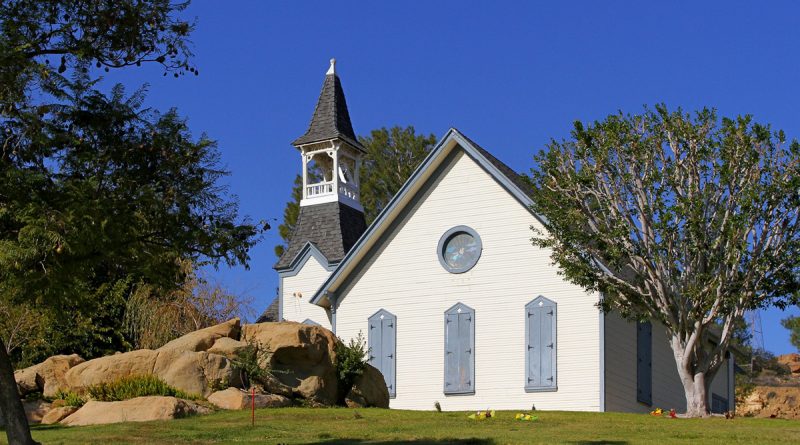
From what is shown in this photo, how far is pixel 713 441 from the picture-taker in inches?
766

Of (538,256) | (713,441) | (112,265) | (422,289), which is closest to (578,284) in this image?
(538,256)

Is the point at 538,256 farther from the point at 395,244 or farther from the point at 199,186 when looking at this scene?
the point at 199,186

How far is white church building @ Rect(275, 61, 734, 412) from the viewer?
30.5 m

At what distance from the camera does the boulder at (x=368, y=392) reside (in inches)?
1099

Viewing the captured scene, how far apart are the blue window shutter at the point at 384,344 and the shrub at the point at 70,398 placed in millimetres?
9636

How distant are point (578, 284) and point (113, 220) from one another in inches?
595

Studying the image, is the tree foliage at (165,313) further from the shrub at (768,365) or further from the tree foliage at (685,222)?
the shrub at (768,365)

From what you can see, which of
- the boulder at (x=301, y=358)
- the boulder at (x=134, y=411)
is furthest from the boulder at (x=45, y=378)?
the boulder at (x=301, y=358)

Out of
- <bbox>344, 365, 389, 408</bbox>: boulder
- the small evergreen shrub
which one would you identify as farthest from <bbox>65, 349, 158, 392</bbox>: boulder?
<bbox>344, 365, 389, 408</bbox>: boulder

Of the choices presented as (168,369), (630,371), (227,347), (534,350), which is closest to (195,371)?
(168,369)

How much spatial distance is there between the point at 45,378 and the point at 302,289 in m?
12.8

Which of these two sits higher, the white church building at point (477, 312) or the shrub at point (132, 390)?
the white church building at point (477, 312)

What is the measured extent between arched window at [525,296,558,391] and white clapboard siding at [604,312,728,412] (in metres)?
1.41

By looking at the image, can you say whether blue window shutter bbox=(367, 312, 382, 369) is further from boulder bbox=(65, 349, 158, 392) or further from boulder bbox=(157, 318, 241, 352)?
boulder bbox=(65, 349, 158, 392)
